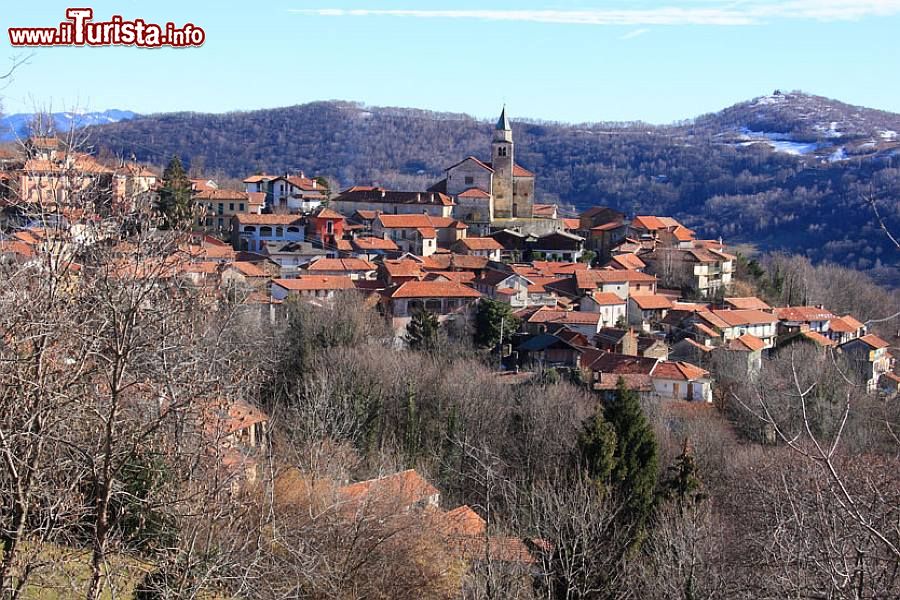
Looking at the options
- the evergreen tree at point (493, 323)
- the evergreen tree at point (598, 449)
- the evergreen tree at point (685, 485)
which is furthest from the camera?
the evergreen tree at point (493, 323)

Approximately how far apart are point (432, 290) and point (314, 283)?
150 inches

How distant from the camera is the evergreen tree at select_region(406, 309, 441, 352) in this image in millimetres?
28078

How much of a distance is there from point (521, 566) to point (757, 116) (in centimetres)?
16479

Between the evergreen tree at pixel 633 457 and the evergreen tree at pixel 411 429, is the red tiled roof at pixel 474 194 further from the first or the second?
the evergreen tree at pixel 633 457

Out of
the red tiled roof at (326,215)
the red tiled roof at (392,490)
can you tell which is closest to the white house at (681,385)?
the red tiled roof at (392,490)

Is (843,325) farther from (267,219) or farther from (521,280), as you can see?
(267,219)

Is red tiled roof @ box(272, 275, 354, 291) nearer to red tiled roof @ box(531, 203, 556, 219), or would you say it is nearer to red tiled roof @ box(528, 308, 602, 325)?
red tiled roof @ box(528, 308, 602, 325)

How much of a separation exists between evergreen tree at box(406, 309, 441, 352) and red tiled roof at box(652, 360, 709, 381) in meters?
6.08

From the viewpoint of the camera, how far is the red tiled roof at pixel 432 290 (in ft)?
100

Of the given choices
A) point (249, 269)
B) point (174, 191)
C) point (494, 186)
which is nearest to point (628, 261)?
point (494, 186)

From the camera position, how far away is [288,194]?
45.4 meters

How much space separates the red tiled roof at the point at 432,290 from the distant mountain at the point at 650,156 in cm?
3950

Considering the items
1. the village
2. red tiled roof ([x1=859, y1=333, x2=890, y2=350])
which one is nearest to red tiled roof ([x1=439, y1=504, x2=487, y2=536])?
the village

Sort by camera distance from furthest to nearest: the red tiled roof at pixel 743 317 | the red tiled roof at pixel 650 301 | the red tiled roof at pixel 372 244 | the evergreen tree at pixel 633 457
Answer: the red tiled roof at pixel 372 244
the red tiled roof at pixel 650 301
the red tiled roof at pixel 743 317
the evergreen tree at pixel 633 457
